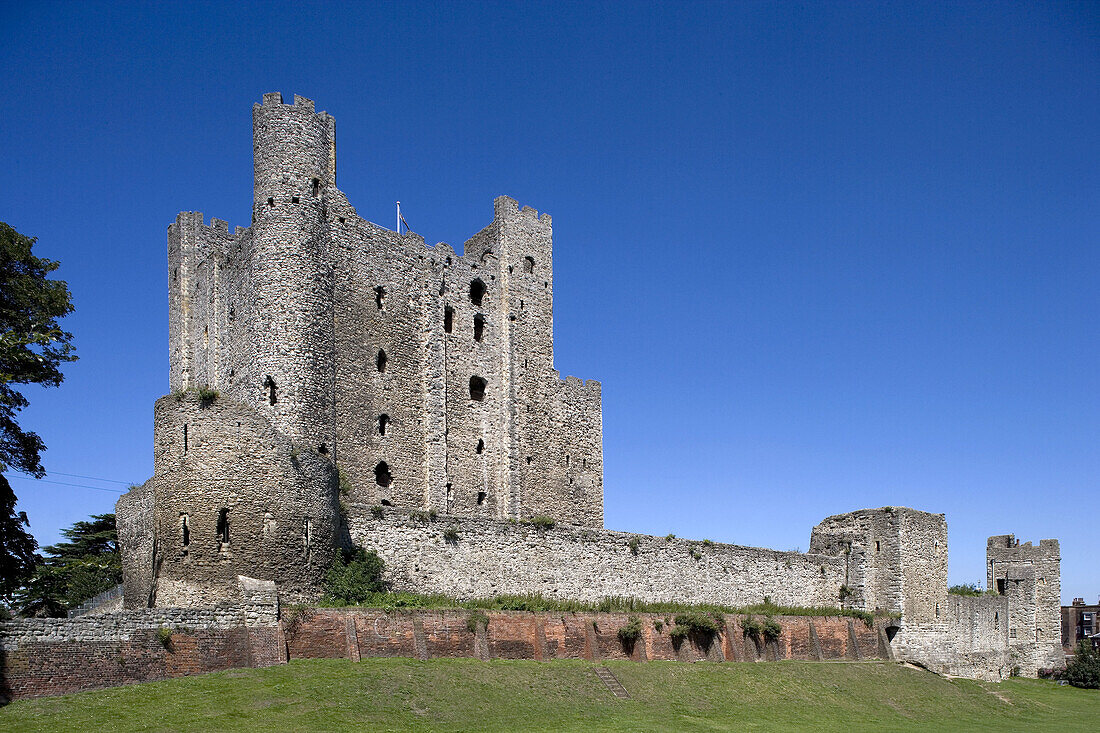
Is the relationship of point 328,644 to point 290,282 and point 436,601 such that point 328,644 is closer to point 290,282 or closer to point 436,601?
point 436,601

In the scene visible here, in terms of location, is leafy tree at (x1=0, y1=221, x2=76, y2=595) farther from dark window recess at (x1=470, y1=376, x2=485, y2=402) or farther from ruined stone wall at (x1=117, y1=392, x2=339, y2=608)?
dark window recess at (x1=470, y1=376, x2=485, y2=402)

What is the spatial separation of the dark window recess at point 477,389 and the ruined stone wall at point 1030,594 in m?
33.2

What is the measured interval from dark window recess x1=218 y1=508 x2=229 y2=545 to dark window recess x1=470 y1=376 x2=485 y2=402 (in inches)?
701

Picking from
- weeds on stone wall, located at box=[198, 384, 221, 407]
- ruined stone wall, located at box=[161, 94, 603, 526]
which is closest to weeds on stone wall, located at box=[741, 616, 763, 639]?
ruined stone wall, located at box=[161, 94, 603, 526]

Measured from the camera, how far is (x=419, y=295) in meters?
43.3

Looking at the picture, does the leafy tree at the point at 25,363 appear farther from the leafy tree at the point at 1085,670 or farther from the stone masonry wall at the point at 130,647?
the leafy tree at the point at 1085,670

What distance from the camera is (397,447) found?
41.4m

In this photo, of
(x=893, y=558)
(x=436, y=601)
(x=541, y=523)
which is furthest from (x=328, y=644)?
(x=893, y=558)

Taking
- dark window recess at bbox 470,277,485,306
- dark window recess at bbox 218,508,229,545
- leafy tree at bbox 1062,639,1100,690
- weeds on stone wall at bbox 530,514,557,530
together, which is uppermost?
dark window recess at bbox 470,277,485,306

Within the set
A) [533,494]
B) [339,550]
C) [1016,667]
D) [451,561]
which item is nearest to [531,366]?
[533,494]

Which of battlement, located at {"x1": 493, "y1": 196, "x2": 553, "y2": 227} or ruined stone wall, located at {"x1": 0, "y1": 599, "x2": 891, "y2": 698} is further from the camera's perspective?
battlement, located at {"x1": 493, "y1": 196, "x2": 553, "y2": 227}

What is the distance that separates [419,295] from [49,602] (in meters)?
17.8

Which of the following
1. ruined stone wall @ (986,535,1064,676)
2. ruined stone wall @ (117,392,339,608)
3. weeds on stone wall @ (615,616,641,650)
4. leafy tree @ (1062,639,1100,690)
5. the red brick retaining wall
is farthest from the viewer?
ruined stone wall @ (986,535,1064,676)

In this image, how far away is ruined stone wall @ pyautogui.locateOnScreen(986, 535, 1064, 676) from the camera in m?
57.5
